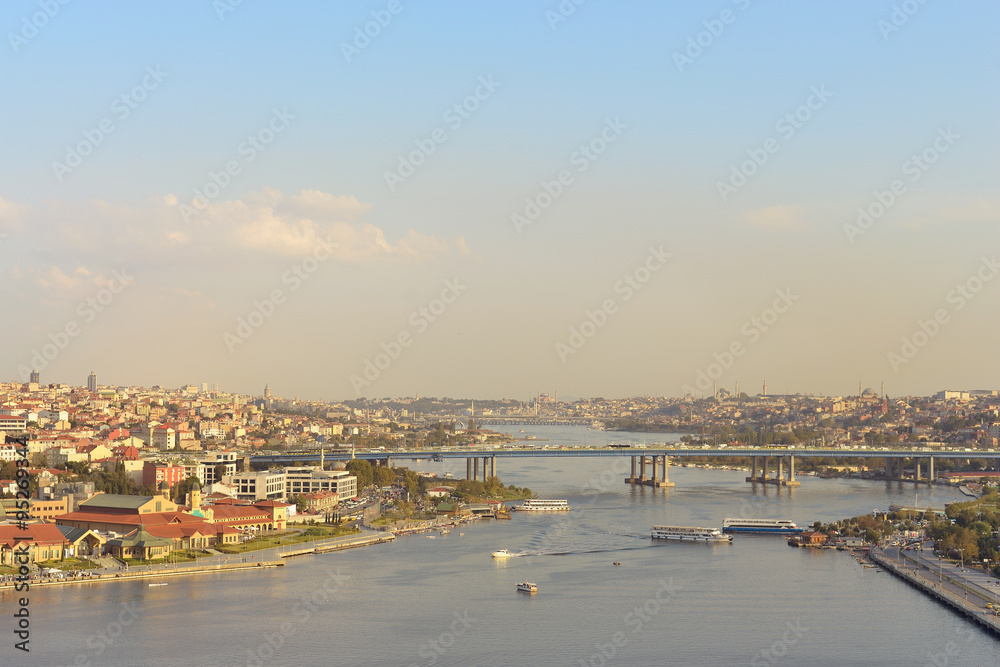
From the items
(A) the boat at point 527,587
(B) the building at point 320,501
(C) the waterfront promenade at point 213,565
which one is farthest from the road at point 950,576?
(B) the building at point 320,501

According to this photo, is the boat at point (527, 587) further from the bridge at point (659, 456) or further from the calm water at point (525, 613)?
the bridge at point (659, 456)

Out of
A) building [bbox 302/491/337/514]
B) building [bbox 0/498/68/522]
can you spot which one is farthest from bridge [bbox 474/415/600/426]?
building [bbox 0/498/68/522]

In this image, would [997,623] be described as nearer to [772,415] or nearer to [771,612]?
[771,612]

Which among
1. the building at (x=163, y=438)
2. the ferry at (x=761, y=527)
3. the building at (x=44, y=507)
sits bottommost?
the ferry at (x=761, y=527)

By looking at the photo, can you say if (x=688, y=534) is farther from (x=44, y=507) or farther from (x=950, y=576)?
(x=44, y=507)

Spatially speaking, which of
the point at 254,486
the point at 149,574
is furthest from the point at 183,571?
the point at 254,486

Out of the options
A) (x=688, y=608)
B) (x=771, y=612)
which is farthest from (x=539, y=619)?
(x=771, y=612)
